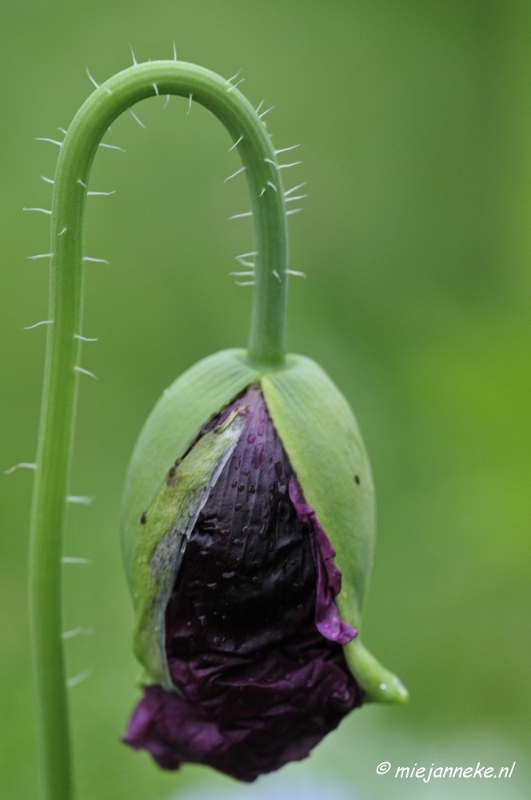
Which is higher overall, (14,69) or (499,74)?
(499,74)

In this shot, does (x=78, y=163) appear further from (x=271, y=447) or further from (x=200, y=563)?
(x=200, y=563)

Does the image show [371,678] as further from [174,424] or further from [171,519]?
[174,424]

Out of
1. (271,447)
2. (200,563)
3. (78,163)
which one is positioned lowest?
(200,563)

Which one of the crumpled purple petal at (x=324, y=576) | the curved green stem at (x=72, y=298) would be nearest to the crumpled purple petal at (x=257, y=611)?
the crumpled purple petal at (x=324, y=576)

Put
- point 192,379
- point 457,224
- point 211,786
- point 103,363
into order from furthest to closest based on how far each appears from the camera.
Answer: point 457,224
point 103,363
point 211,786
point 192,379

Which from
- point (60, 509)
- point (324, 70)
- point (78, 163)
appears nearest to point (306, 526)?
point (60, 509)

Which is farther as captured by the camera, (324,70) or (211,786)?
(324,70)

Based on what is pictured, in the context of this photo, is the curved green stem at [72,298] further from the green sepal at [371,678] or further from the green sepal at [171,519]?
the green sepal at [371,678]

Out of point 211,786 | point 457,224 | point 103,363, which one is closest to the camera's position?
point 211,786
